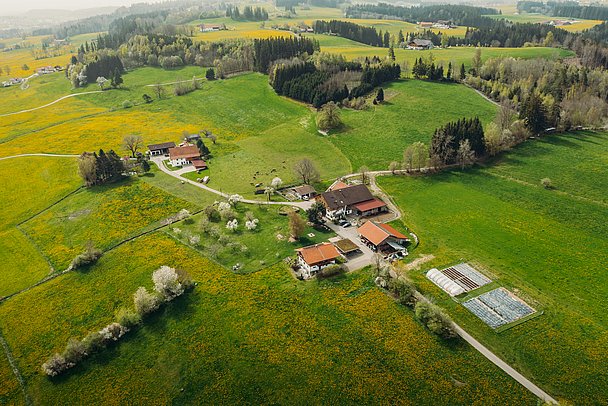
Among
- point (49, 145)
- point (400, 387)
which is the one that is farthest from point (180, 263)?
point (49, 145)

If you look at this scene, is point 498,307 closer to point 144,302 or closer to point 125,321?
point 144,302

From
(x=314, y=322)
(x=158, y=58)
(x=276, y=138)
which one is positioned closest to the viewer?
(x=314, y=322)

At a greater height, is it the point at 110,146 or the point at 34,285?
the point at 110,146

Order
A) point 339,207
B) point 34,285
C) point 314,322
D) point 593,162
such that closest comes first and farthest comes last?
point 314,322 → point 34,285 → point 339,207 → point 593,162

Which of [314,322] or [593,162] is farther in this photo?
[593,162]

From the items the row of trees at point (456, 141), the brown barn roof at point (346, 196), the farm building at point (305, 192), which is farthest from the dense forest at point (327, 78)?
the brown barn roof at point (346, 196)

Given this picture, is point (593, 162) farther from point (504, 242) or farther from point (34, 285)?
point (34, 285)
